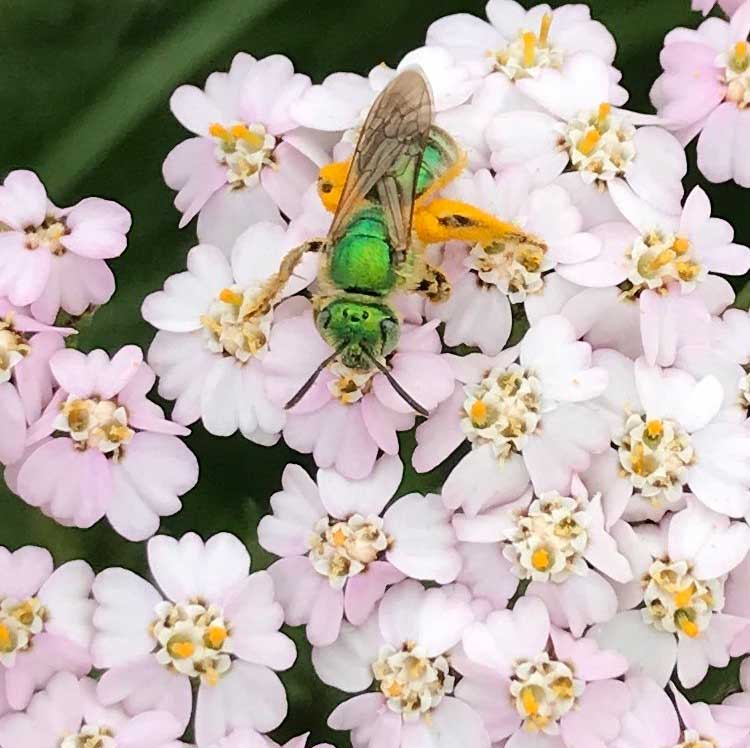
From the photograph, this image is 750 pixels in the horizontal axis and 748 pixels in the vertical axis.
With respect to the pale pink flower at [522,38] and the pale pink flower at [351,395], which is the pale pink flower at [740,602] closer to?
the pale pink flower at [351,395]

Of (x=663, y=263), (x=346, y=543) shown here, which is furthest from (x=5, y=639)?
(x=663, y=263)

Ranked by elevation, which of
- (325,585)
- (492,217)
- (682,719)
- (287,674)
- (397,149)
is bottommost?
(682,719)

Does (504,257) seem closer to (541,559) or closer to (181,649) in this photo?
(541,559)

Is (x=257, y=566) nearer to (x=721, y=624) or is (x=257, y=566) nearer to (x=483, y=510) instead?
(x=483, y=510)

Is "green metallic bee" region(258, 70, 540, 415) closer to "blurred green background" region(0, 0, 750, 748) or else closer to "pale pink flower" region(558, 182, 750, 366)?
"pale pink flower" region(558, 182, 750, 366)

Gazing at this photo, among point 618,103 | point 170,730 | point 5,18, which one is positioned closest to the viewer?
point 170,730

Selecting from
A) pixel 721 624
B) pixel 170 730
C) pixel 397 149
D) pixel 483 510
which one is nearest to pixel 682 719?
pixel 721 624
